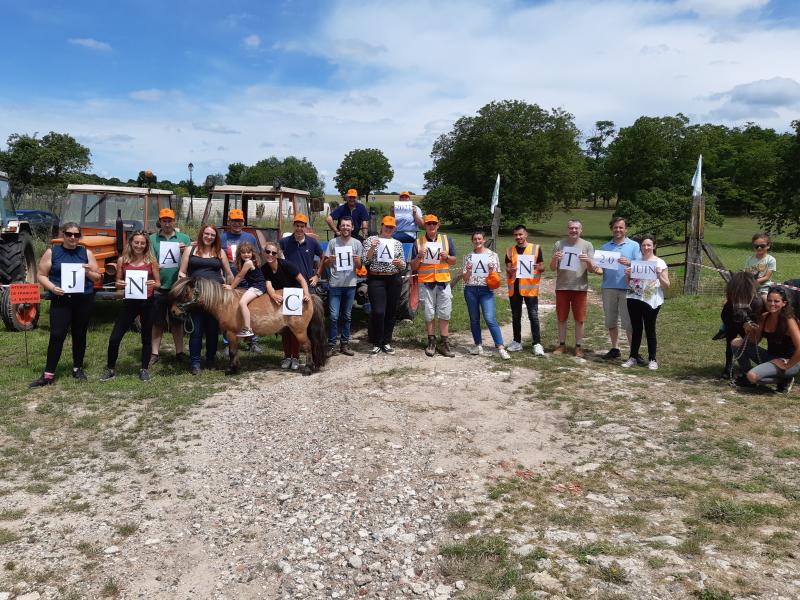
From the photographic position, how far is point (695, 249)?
13664 mm

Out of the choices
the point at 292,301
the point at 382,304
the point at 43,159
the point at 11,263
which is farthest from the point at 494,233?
the point at 43,159

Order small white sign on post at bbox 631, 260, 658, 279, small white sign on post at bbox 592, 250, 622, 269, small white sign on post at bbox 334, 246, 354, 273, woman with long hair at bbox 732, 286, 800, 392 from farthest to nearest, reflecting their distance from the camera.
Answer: small white sign on post at bbox 334, 246, 354, 273, small white sign on post at bbox 592, 250, 622, 269, small white sign on post at bbox 631, 260, 658, 279, woman with long hair at bbox 732, 286, 800, 392

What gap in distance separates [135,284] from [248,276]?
1378 millimetres

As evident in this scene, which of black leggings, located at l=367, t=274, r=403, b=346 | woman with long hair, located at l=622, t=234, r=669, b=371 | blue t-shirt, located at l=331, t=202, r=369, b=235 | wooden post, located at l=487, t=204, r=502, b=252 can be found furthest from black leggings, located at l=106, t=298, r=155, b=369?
wooden post, located at l=487, t=204, r=502, b=252

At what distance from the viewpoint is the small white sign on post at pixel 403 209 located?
31.0ft

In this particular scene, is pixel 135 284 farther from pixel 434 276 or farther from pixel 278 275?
pixel 434 276

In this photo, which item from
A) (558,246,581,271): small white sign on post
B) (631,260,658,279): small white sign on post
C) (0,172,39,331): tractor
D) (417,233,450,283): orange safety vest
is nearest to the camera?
(631,260,658,279): small white sign on post

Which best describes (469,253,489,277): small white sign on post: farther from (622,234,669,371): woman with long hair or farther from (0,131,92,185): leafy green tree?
(0,131,92,185): leafy green tree

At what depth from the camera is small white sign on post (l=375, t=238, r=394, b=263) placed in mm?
8062

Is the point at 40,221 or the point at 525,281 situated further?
the point at 40,221

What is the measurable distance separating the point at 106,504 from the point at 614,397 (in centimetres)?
491

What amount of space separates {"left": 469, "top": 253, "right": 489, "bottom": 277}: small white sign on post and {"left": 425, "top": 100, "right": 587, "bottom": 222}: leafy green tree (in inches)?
1237

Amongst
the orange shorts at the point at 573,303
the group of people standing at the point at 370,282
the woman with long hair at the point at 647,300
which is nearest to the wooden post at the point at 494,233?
the group of people standing at the point at 370,282

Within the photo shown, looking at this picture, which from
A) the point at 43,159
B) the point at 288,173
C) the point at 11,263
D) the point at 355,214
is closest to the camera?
the point at 355,214
